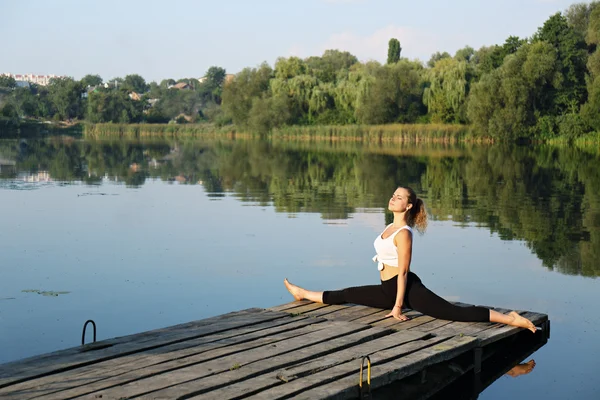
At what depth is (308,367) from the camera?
5164 mm

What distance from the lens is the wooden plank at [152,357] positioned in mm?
4645

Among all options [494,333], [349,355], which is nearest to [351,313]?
[494,333]

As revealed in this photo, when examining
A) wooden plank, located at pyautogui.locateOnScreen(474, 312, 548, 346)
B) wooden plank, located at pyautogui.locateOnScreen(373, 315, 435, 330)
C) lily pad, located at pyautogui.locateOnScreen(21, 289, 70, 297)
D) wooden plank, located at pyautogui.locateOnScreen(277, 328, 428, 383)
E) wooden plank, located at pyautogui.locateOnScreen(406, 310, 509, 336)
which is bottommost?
lily pad, located at pyautogui.locateOnScreen(21, 289, 70, 297)

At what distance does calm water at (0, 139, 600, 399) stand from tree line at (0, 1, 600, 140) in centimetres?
3281

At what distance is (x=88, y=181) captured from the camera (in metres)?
24.3

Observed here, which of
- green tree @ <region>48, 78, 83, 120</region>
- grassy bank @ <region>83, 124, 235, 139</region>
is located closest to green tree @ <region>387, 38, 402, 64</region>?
grassy bank @ <region>83, 124, 235, 139</region>

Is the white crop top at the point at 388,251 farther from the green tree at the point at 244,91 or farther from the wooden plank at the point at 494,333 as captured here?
the green tree at the point at 244,91

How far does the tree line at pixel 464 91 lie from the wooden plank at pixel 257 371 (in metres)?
50.6

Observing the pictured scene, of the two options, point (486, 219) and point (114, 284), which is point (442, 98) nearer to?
point (486, 219)

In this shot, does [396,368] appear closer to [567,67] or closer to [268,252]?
[268,252]

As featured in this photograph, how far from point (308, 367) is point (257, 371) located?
351 mm

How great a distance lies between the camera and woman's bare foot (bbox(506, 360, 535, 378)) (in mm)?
6652

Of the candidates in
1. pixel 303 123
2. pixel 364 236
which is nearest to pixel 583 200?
pixel 364 236

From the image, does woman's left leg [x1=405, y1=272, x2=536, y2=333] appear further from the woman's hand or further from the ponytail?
the ponytail
